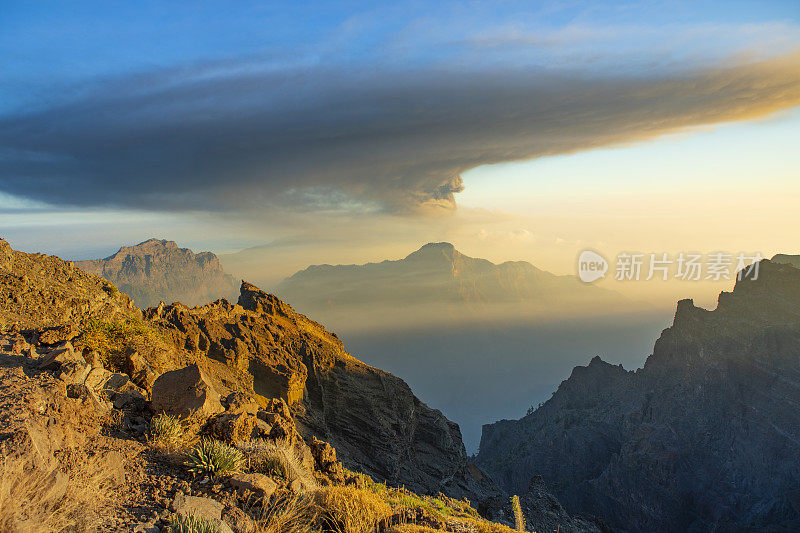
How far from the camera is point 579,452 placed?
120m

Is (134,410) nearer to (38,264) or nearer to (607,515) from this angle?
(38,264)

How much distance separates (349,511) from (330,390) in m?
49.3

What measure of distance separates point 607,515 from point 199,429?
376 ft

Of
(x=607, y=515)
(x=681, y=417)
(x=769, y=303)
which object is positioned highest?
(x=769, y=303)

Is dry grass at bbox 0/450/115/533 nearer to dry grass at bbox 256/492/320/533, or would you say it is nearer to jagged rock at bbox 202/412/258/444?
dry grass at bbox 256/492/320/533

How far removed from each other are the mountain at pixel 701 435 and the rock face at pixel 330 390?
178 ft

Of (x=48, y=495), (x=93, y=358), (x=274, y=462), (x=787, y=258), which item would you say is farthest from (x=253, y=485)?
(x=787, y=258)

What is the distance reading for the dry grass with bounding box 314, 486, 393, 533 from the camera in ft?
34.1

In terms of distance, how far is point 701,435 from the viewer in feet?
346

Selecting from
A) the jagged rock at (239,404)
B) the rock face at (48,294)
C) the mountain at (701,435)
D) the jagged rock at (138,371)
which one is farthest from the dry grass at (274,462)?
the mountain at (701,435)

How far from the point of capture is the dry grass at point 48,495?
742 centimetres

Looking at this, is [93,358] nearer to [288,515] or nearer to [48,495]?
[48,495]

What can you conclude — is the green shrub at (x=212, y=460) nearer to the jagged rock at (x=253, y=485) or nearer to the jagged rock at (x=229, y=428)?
the jagged rock at (x=253, y=485)

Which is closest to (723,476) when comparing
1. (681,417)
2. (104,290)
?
(681,417)
